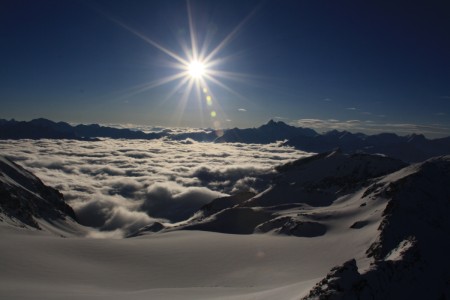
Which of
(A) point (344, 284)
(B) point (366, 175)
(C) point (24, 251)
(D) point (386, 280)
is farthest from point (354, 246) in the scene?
(B) point (366, 175)

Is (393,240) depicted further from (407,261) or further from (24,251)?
(24,251)

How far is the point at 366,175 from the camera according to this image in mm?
124125

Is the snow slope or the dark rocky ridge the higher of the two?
the dark rocky ridge

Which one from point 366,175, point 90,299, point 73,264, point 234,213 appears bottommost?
point 90,299

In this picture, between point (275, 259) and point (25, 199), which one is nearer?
point (275, 259)

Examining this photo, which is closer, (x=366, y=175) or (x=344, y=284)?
(x=344, y=284)

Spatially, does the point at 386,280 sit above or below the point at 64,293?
below

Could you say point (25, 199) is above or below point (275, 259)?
above

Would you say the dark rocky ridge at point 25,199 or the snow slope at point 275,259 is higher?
the dark rocky ridge at point 25,199

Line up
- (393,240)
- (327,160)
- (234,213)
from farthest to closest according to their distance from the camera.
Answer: (327,160), (234,213), (393,240)

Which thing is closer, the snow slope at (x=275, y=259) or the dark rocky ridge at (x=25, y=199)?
the snow slope at (x=275, y=259)

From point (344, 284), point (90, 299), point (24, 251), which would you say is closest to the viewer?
point (344, 284)

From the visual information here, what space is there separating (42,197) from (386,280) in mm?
166354

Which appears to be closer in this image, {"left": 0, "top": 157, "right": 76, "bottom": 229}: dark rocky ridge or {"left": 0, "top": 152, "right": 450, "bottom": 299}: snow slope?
{"left": 0, "top": 152, "right": 450, "bottom": 299}: snow slope
